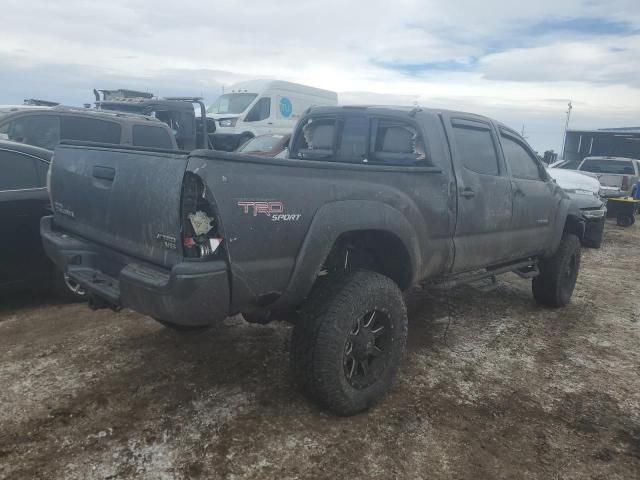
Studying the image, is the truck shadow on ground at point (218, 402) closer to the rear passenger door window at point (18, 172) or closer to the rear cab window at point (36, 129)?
the rear passenger door window at point (18, 172)

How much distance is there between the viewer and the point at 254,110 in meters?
15.8

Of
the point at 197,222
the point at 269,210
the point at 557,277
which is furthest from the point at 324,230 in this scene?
the point at 557,277

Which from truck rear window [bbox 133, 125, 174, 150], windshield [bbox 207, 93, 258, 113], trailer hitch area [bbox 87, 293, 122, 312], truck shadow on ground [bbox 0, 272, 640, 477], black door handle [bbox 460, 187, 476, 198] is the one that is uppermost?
windshield [bbox 207, 93, 258, 113]

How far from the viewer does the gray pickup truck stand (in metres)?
2.45

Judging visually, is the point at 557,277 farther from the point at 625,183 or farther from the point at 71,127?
the point at 625,183

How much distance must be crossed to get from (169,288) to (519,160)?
3671 mm

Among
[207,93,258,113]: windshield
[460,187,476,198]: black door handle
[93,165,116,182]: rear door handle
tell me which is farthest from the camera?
[207,93,258,113]: windshield

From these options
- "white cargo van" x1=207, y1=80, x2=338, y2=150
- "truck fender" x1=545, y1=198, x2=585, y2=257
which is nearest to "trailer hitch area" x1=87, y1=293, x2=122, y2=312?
"truck fender" x1=545, y1=198, x2=585, y2=257

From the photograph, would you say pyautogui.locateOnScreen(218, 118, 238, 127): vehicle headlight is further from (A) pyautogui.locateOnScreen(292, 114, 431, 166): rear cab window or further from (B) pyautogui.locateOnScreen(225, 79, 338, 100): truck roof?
(A) pyautogui.locateOnScreen(292, 114, 431, 166): rear cab window

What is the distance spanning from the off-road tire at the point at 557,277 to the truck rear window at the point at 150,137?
5.20 metres

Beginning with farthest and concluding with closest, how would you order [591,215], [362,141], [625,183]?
1. [625,183]
2. [591,215]
3. [362,141]

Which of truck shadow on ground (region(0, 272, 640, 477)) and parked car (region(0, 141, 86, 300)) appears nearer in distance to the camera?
truck shadow on ground (region(0, 272, 640, 477))

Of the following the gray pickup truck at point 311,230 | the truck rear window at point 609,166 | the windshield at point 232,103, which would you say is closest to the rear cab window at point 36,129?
the gray pickup truck at point 311,230

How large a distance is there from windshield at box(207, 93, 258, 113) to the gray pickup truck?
1227cm
